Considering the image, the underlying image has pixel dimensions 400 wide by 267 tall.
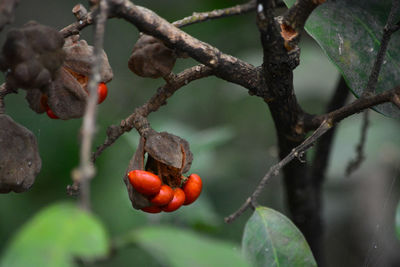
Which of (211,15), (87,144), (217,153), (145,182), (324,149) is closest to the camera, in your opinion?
(87,144)

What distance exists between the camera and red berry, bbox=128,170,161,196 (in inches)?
33.0

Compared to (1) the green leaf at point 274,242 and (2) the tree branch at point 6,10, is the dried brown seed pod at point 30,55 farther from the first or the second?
(1) the green leaf at point 274,242

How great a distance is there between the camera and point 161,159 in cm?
87

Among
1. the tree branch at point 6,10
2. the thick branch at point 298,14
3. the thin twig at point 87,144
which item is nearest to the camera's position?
the thin twig at point 87,144

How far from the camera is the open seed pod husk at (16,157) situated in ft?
2.82

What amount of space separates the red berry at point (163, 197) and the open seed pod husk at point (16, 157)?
23cm

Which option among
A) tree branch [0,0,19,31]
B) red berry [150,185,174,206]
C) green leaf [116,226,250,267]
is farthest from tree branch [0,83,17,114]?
green leaf [116,226,250,267]

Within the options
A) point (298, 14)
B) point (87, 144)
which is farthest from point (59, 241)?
point (298, 14)

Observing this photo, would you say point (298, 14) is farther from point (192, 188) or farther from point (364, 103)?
point (192, 188)

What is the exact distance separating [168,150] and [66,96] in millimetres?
201

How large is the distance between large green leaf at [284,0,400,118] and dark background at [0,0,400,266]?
1.77 ft

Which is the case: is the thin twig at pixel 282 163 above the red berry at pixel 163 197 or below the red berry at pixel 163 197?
above

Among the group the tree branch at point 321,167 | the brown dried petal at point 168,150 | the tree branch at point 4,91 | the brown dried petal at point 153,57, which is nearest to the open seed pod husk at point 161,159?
the brown dried petal at point 168,150

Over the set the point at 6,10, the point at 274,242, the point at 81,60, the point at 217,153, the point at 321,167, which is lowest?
the point at 217,153
